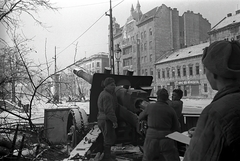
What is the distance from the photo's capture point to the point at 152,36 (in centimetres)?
1828

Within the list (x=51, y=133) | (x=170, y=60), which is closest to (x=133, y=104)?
(x=51, y=133)

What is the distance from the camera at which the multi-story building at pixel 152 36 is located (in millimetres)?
18469

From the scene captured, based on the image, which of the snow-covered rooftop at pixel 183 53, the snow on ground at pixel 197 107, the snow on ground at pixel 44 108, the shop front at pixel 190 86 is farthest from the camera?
the snow-covered rooftop at pixel 183 53

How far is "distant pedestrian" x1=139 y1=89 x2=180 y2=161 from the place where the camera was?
10.7ft

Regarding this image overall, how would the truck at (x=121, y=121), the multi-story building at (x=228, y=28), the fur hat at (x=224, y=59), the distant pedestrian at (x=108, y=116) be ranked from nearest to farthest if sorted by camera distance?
the fur hat at (x=224, y=59) < the distant pedestrian at (x=108, y=116) < the truck at (x=121, y=121) < the multi-story building at (x=228, y=28)

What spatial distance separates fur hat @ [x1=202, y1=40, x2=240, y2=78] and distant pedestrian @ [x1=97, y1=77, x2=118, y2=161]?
3139 millimetres

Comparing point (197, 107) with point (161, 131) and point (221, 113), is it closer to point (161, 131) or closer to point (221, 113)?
point (161, 131)

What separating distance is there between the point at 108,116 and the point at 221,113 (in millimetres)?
3260

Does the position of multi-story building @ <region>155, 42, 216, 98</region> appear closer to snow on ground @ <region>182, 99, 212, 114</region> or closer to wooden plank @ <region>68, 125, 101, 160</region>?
snow on ground @ <region>182, 99, 212, 114</region>

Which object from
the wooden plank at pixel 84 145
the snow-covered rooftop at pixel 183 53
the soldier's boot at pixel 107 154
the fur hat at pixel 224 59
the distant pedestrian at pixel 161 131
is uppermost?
the snow-covered rooftop at pixel 183 53

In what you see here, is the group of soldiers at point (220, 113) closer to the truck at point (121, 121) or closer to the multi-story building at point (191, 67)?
the truck at point (121, 121)

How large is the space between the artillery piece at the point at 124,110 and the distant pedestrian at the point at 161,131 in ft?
2.46

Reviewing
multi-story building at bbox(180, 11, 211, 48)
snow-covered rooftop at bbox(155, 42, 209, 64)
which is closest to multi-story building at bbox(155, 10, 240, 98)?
snow-covered rooftop at bbox(155, 42, 209, 64)

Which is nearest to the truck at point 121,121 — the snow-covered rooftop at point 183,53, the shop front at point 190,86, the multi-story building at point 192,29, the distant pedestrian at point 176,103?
the distant pedestrian at point 176,103
